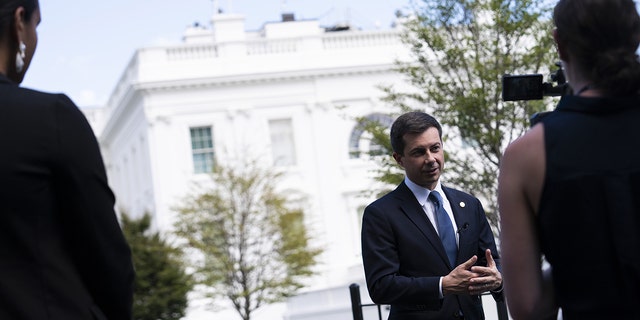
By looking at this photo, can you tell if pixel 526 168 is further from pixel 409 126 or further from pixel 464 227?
pixel 409 126

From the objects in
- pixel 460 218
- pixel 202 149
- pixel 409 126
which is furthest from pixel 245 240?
pixel 460 218

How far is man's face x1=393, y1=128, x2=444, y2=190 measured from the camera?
5.76 meters

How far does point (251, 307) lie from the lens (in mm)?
45406

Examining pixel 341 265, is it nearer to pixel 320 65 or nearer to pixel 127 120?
pixel 320 65

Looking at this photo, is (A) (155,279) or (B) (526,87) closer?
(B) (526,87)

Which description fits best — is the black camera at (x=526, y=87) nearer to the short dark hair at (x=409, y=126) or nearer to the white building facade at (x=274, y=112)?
the short dark hair at (x=409, y=126)

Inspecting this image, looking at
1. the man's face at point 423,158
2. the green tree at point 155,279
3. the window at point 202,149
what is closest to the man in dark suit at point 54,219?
the man's face at point 423,158

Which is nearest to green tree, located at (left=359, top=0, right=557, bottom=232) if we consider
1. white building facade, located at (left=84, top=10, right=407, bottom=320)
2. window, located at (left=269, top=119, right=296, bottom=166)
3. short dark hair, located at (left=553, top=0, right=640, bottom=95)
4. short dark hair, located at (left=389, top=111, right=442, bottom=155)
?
short dark hair, located at (left=389, top=111, right=442, bottom=155)

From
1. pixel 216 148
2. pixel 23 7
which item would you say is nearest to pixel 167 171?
pixel 216 148

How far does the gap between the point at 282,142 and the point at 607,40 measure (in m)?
47.9

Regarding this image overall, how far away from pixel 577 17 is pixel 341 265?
4700cm

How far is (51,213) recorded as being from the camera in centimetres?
315

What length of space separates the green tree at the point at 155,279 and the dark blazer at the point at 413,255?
3388 cm

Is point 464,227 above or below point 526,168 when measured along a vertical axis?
below
